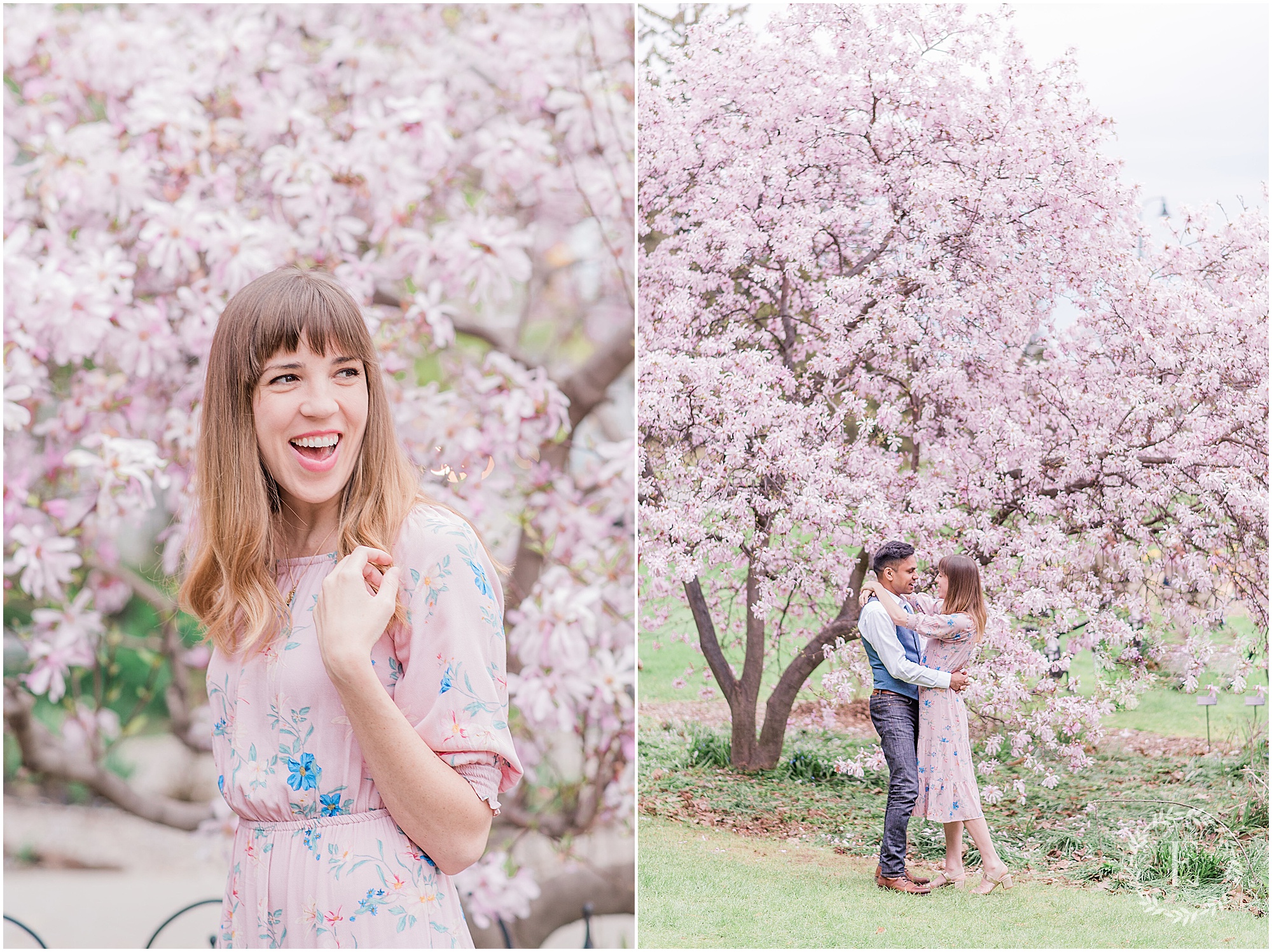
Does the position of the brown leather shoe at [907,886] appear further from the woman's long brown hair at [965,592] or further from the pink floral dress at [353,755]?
the pink floral dress at [353,755]

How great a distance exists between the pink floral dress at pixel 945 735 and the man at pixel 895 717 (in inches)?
0.8

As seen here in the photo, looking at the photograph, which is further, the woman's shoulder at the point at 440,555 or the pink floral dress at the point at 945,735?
the pink floral dress at the point at 945,735

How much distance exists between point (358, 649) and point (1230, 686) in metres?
2.43

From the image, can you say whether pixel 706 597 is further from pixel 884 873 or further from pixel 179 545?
pixel 179 545

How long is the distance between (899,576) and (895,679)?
0.26 metres

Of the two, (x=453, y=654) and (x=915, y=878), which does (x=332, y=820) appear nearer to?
(x=453, y=654)

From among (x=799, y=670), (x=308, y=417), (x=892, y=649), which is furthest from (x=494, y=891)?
(x=308, y=417)

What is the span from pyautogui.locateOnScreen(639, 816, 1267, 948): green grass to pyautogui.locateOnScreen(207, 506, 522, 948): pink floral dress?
5.08 feet

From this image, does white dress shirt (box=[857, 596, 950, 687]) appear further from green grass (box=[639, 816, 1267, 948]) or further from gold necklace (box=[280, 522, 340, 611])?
gold necklace (box=[280, 522, 340, 611])

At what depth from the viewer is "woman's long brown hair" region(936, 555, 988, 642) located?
2.57 meters

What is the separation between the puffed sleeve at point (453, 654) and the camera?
116 cm

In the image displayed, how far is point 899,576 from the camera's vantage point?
8.48 ft

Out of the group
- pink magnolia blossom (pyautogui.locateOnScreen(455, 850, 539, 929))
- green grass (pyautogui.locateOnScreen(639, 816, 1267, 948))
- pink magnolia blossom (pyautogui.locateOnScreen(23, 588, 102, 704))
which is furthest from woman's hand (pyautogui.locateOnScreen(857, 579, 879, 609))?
pink magnolia blossom (pyautogui.locateOnScreen(23, 588, 102, 704))

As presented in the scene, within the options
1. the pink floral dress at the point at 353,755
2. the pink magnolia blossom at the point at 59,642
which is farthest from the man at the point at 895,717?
the pink magnolia blossom at the point at 59,642
